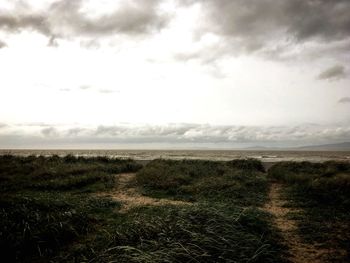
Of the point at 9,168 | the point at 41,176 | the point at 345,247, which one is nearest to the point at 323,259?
the point at 345,247

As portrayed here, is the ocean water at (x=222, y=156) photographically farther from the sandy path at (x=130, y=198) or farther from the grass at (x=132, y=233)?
the grass at (x=132, y=233)

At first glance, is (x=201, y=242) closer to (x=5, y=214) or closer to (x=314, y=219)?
(x=5, y=214)

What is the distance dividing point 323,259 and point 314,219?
11.0 ft

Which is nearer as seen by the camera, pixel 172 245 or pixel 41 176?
pixel 172 245

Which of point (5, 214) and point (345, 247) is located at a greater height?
point (5, 214)

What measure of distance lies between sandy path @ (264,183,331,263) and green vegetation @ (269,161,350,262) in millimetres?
231

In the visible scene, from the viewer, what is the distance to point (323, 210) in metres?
10.2

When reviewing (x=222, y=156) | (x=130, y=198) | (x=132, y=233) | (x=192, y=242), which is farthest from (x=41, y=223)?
(x=222, y=156)

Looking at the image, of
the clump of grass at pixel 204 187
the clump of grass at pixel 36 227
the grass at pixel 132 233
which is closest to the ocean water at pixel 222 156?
the clump of grass at pixel 204 187

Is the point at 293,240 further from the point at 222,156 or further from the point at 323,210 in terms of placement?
the point at 222,156

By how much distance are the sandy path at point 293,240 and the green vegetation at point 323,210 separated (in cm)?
23

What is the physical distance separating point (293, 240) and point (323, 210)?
3.80 m

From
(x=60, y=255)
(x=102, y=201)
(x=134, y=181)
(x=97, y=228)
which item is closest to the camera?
(x=60, y=255)

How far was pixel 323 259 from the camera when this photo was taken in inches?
240
